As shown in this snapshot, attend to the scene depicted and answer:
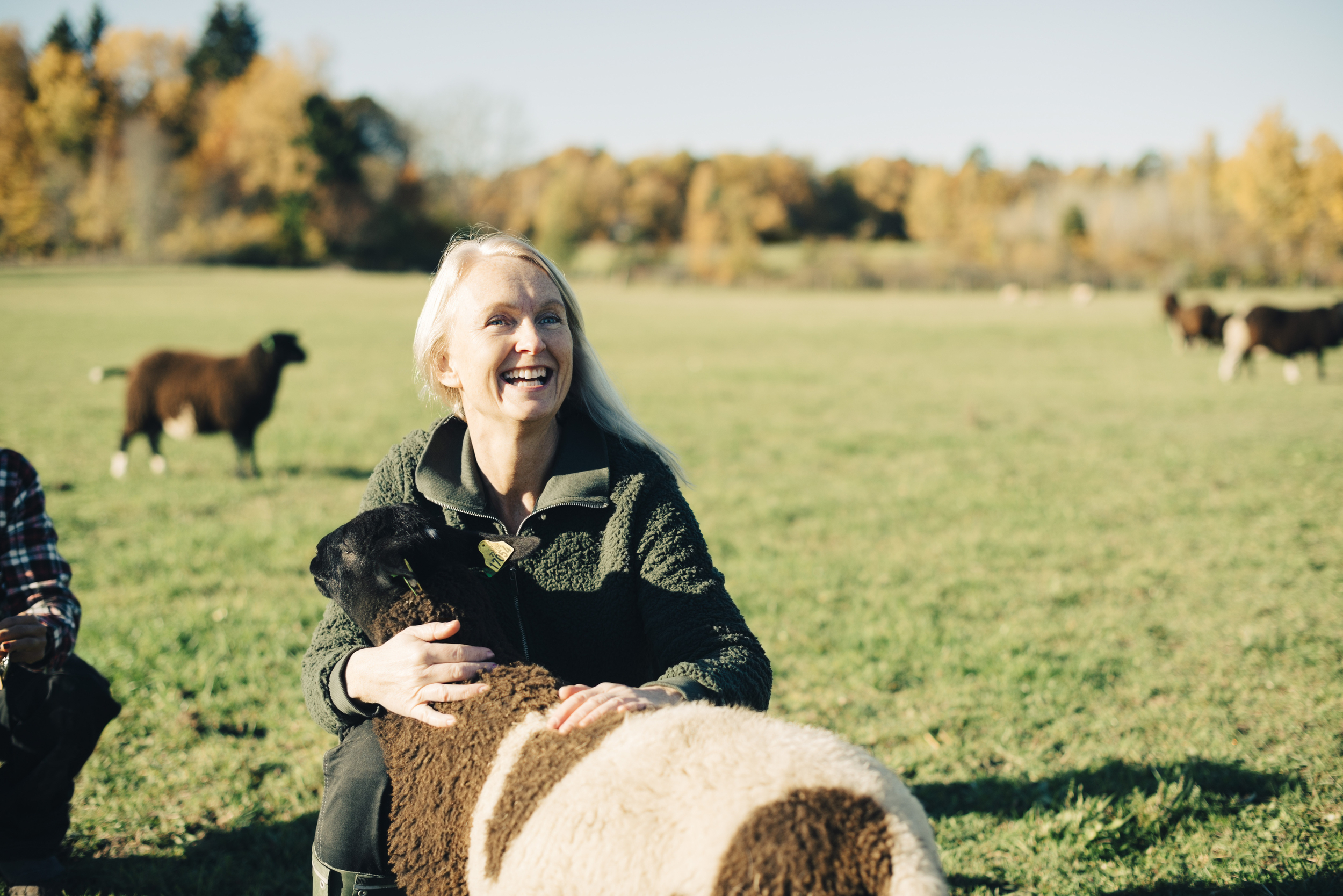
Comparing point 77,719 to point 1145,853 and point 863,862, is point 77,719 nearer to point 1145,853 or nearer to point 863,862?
point 863,862

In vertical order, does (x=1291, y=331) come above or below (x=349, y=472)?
above

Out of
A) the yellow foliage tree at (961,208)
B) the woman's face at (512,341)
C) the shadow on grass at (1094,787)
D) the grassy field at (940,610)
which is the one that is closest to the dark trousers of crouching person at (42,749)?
the grassy field at (940,610)

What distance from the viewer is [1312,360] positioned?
20906 millimetres

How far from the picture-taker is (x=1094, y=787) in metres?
3.50

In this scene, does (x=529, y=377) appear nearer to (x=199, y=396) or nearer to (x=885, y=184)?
(x=199, y=396)

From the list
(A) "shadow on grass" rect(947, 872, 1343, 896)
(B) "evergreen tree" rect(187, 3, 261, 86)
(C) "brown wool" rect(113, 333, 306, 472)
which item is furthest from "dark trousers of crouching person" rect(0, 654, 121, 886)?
(B) "evergreen tree" rect(187, 3, 261, 86)

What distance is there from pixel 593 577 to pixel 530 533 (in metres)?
0.23

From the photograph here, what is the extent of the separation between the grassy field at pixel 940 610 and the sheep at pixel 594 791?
150 cm

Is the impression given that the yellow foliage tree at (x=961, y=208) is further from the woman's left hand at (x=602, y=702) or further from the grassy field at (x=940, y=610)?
the woman's left hand at (x=602, y=702)

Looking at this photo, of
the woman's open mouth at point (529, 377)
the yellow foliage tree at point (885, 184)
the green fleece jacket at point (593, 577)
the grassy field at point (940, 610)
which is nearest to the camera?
the green fleece jacket at point (593, 577)

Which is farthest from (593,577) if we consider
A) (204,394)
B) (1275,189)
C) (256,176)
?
(256,176)

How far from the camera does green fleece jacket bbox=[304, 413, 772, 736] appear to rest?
2264mm

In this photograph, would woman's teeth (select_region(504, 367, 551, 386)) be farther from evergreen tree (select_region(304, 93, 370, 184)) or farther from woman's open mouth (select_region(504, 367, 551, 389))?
evergreen tree (select_region(304, 93, 370, 184))

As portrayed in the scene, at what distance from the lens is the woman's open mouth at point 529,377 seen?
238 cm
